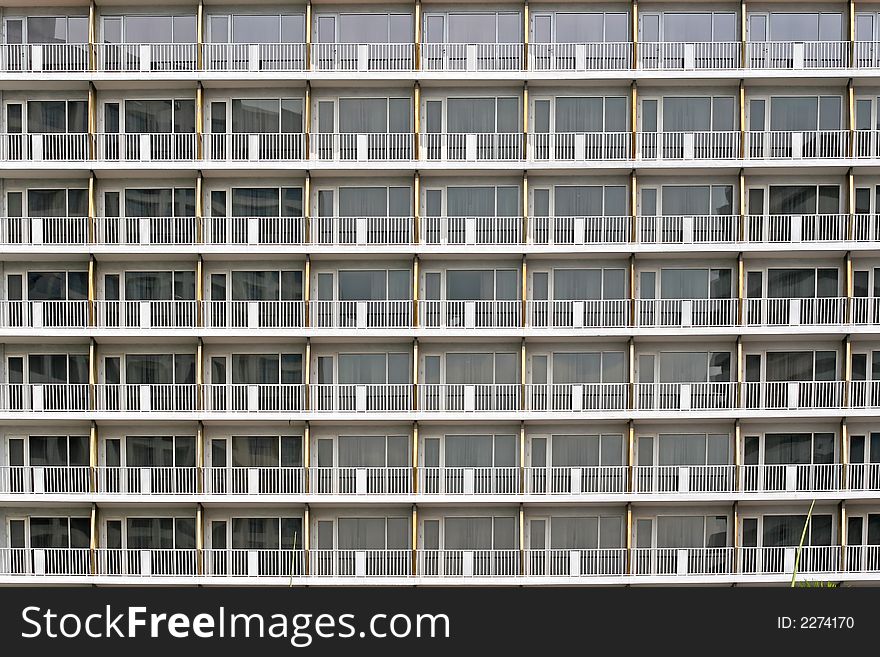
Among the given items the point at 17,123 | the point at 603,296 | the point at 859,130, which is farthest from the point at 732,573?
the point at 17,123

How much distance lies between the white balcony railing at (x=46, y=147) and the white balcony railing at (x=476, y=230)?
832 centimetres

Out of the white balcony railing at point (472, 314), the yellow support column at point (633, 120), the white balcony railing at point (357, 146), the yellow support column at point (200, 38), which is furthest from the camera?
the white balcony railing at point (472, 314)

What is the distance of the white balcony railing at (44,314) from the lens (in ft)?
61.2

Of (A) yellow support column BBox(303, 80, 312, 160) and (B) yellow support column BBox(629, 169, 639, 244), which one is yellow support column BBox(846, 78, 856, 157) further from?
(A) yellow support column BBox(303, 80, 312, 160)

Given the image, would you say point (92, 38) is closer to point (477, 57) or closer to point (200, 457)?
point (477, 57)

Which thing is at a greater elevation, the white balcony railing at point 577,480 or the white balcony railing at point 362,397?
the white balcony railing at point 362,397

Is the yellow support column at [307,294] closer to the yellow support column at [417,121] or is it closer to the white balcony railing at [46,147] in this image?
the yellow support column at [417,121]

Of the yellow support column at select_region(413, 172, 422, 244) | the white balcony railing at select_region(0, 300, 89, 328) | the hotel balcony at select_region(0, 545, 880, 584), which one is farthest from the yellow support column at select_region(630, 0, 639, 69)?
the white balcony railing at select_region(0, 300, 89, 328)

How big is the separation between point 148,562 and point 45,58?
12130 millimetres

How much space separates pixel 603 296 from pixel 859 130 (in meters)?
7.19

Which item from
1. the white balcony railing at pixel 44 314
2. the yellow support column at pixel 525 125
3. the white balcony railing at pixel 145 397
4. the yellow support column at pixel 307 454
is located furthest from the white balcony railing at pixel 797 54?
the white balcony railing at pixel 44 314

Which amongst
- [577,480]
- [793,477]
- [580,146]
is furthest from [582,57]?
[793,477]

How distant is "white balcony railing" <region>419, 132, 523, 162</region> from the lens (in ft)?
60.7
